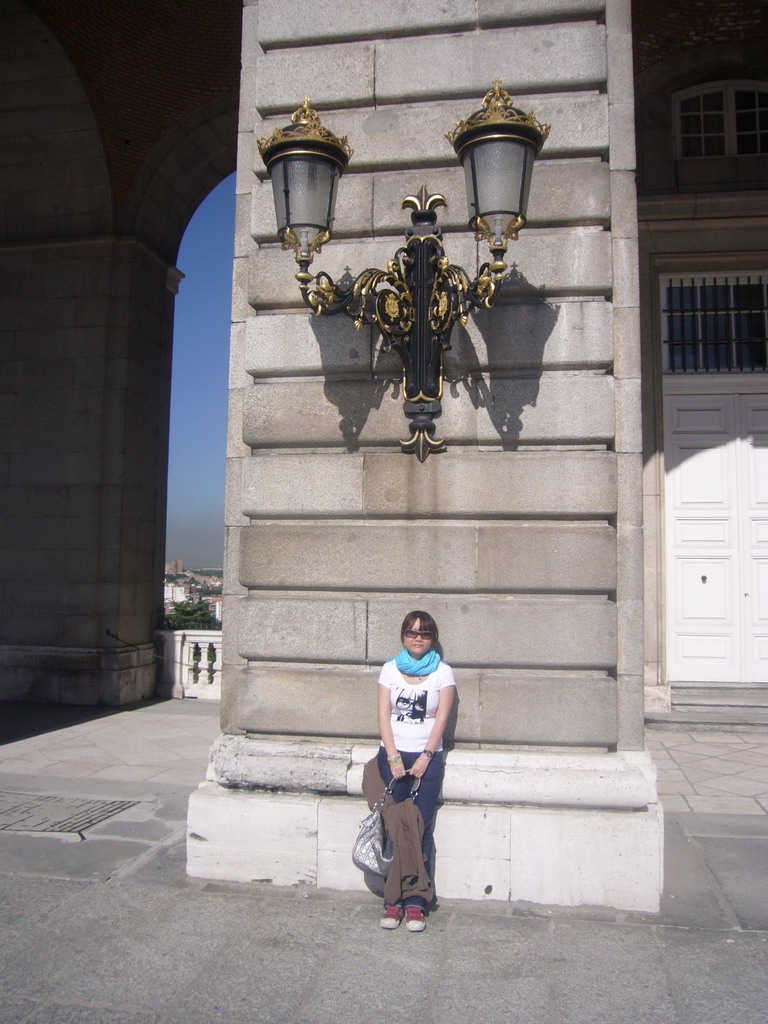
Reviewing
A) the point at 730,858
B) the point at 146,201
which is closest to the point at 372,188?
the point at 730,858

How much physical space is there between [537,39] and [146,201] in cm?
840

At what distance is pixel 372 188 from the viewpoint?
212 inches

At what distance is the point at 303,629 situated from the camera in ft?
17.1

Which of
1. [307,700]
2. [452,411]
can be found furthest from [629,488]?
[307,700]

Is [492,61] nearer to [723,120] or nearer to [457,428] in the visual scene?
[457,428]

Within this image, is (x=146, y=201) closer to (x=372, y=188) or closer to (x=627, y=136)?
(x=372, y=188)

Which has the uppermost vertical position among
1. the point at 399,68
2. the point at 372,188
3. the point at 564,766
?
the point at 399,68

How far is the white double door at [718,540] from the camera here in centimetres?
1045

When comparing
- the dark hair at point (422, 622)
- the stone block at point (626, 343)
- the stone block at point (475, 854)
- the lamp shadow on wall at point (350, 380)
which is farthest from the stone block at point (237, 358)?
the stone block at point (475, 854)

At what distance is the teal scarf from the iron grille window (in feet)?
25.0

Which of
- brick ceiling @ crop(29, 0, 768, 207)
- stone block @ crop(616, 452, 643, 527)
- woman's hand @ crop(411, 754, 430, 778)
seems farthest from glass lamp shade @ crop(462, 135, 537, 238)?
brick ceiling @ crop(29, 0, 768, 207)

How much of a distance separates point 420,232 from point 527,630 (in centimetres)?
Result: 255

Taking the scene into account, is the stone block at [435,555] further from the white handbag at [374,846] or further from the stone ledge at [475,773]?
the white handbag at [374,846]

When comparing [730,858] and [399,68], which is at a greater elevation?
[399,68]
